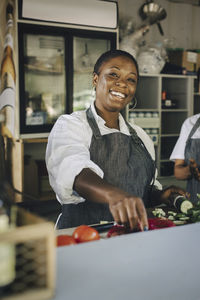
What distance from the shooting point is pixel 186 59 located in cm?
473

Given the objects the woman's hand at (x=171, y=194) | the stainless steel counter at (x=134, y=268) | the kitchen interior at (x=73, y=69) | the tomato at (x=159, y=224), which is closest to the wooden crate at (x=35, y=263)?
the stainless steel counter at (x=134, y=268)

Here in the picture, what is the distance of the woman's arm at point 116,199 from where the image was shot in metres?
0.97

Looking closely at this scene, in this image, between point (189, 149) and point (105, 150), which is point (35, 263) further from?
point (189, 149)

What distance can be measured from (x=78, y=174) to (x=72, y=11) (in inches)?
113

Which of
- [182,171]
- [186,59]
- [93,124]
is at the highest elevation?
[186,59]

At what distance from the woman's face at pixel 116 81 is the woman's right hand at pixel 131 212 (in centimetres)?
76

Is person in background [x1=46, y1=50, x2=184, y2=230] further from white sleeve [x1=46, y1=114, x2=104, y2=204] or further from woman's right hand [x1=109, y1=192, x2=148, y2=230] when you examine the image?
woman's right hand [x1=109, y1=192, x2=148, y2=230]

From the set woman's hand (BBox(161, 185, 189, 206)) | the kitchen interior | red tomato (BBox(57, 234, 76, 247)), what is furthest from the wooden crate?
the kitchen interior

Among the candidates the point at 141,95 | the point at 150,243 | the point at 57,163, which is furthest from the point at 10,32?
the point at 150,243

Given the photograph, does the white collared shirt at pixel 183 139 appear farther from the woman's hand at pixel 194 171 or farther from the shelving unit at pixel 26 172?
the shelving unit at pixel 26 172

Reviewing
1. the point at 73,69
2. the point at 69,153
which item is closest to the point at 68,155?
the point at 69,153

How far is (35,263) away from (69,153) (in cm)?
77

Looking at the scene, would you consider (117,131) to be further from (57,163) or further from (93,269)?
(93,269)

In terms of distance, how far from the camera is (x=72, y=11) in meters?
3.69
